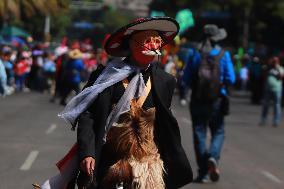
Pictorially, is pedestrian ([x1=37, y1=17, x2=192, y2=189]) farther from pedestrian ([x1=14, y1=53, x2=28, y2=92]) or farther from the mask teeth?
pedestrian ([x1=14, y1=53, x2=28, y2=92])

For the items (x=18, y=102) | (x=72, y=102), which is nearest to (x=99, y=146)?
(x=72, y=102)

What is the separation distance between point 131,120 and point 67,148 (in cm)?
845

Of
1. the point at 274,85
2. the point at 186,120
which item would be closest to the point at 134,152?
the point at 274,85

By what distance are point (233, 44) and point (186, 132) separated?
48.1 m

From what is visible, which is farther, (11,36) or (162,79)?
(11,36)

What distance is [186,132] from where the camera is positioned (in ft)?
58.0

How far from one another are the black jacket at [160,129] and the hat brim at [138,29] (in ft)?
0.62

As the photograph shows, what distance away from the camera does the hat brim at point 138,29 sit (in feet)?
17.6

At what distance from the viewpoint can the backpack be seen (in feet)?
33.9

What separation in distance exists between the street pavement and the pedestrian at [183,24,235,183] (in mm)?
351

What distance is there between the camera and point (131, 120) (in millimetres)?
5363

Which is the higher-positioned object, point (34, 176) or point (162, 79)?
point (162, 79)

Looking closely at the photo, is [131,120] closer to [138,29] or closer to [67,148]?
[138,29]

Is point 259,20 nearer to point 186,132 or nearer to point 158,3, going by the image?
point 158,3
